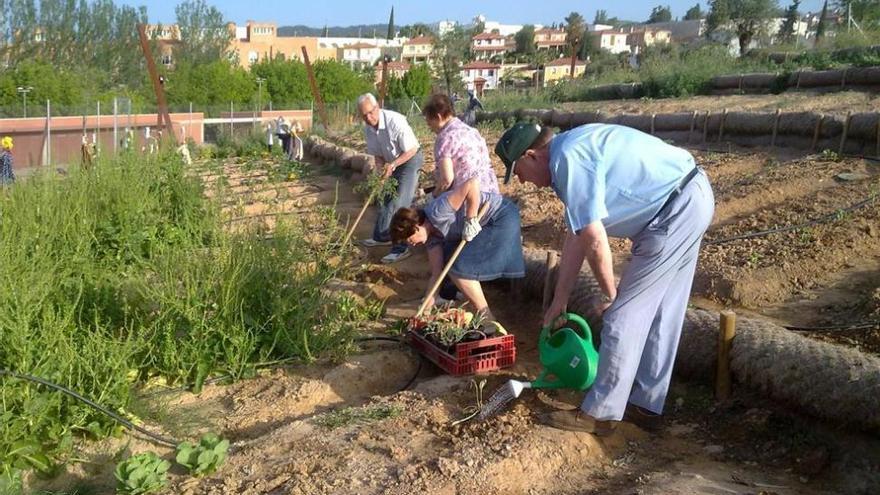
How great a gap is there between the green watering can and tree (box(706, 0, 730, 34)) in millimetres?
35125

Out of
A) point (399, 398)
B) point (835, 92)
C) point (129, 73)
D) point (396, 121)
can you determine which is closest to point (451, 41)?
point (129, 73)

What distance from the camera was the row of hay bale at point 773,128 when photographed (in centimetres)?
763

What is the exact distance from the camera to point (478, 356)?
13.6ft

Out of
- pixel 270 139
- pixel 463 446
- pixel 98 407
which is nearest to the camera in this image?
pixel 463 446

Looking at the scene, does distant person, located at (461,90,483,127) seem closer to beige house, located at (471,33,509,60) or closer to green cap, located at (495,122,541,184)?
green cap, located at (495,122,541,184)

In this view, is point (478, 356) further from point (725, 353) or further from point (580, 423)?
point (725, 353)

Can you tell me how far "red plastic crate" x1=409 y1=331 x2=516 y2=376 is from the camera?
163 inches

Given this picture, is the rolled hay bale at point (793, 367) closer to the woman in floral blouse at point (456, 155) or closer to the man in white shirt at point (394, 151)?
the woman in floral blouse at point (456, 155)

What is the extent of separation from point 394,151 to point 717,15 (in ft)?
110

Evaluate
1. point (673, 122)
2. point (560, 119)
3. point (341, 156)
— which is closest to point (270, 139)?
point (341, 156)

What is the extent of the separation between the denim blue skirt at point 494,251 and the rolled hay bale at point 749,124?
200 inches

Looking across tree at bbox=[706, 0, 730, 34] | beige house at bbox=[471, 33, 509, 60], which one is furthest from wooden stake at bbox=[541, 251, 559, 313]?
beige house at bbox=[471, 33, 509, 60]

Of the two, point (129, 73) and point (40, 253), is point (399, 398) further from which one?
point (129, 73)

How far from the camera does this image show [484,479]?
3.05 meters
